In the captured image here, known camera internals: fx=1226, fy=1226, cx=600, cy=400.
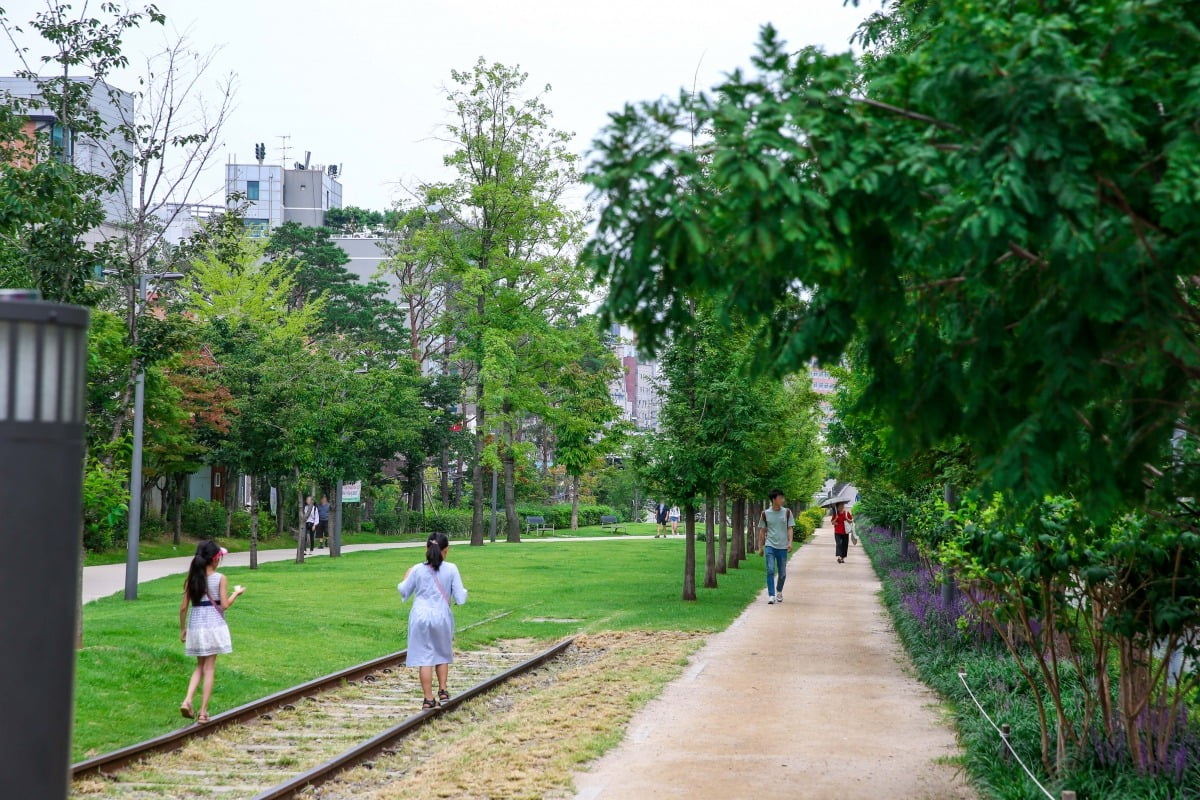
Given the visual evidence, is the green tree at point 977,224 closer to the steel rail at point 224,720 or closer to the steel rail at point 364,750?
the steel rail at point 364,750

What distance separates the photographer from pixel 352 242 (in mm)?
108688

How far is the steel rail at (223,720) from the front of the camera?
29.8 ft

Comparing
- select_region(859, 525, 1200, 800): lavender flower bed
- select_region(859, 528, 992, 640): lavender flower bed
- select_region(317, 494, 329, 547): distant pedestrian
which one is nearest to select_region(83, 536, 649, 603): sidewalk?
select_region(317, 494, 329, 547): distant pedestrian

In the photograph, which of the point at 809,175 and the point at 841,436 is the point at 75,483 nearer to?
the point at 809,175

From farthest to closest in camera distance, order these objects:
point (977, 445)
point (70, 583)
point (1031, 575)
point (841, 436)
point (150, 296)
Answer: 1. point (841, 436)
2. point (150, 296)
3. point (1031, 575)
4. point (977, 445)
5. point (70, 583)

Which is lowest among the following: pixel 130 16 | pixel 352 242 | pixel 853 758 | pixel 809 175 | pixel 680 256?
pixel 853 758

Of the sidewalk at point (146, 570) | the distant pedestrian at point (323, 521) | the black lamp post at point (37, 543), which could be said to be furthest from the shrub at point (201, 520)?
the black lamp post at point (37, 543)

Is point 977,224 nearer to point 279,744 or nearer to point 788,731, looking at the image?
point 788,731

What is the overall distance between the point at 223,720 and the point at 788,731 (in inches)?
199

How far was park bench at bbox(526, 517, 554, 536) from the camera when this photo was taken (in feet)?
210

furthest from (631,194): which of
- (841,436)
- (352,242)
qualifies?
(352,242)

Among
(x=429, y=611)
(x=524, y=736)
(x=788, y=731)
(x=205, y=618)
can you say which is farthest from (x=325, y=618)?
(x=788, y=731)

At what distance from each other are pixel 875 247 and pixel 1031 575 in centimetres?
426

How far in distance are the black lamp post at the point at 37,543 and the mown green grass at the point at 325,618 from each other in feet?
25.1
